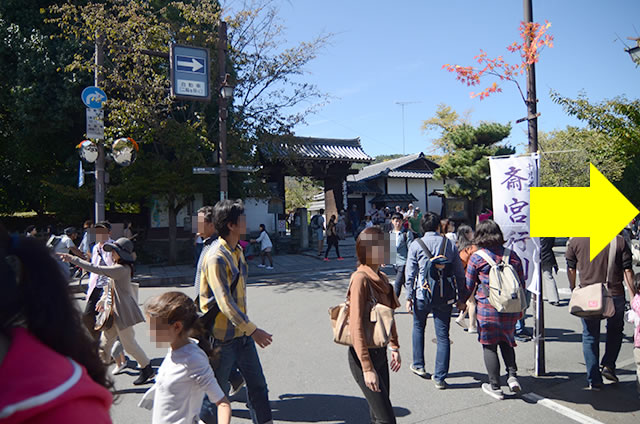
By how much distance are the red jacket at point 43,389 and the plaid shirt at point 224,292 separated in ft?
6.24

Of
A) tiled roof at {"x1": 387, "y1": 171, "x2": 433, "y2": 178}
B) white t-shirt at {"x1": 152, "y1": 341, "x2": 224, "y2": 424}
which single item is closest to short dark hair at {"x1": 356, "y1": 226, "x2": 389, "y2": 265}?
white t-shirt at {"x1": 152, "y1": 341, "x2": 224, "y2": 424}

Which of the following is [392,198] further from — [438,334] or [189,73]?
[438,334]

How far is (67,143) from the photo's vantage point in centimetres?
1361

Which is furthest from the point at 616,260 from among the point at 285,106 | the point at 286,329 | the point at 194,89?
the point at 285,106

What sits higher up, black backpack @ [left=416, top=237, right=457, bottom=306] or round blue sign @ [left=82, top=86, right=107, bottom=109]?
round blue sign @ [left=82, top=86, right=107, bottom=109]

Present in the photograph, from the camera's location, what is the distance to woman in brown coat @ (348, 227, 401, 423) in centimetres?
256

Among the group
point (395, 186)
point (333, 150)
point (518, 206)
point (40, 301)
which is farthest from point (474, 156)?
point (40, 301)

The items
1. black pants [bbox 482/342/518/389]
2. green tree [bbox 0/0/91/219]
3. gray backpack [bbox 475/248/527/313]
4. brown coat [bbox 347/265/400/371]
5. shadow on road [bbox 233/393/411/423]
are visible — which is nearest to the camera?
brown coat [bbox 347/265/400/371]

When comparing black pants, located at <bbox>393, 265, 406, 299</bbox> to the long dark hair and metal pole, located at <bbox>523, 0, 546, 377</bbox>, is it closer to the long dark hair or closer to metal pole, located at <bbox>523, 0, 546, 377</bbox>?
metal pole, located at <bbox>523, 0, 546, 377</bbox>

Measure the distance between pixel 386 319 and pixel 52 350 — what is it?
199cm

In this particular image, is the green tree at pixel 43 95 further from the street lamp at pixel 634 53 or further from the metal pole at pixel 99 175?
the street lamp at pixel 634 53

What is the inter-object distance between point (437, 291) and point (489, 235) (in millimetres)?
791

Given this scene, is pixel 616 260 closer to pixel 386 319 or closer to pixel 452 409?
pixel 452 409
